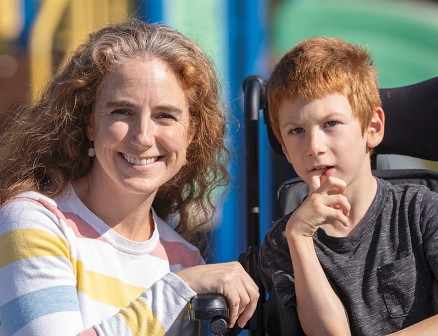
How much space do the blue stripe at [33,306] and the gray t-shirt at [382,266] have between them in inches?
22.3

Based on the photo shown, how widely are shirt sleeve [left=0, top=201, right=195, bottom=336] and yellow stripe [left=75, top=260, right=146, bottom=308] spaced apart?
0.04 metres

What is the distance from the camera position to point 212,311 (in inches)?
87.5

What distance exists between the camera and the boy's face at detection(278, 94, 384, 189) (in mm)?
2395

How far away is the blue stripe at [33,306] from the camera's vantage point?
2215 millimetres

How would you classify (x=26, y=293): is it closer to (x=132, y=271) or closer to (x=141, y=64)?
Result: (x=132, y=271)

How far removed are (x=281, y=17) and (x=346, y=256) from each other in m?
2.90

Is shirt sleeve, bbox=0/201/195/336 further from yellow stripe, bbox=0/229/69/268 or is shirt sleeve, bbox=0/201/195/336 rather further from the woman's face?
the woman's face

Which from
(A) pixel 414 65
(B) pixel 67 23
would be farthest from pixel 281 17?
(B) pixel 67 23

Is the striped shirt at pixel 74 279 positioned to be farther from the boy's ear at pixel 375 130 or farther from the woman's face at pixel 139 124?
the boy's ear at pixel 375 130

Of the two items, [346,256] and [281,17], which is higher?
[281,17]

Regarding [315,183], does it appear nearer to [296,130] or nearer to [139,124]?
[296,130]

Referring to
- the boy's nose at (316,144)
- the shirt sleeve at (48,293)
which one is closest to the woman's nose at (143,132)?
the shirt sleeve at (48,293)

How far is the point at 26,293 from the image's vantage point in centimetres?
224

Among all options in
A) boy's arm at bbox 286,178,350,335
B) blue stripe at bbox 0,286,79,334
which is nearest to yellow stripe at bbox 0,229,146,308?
blue stripe at bbox 0,286,79,334
